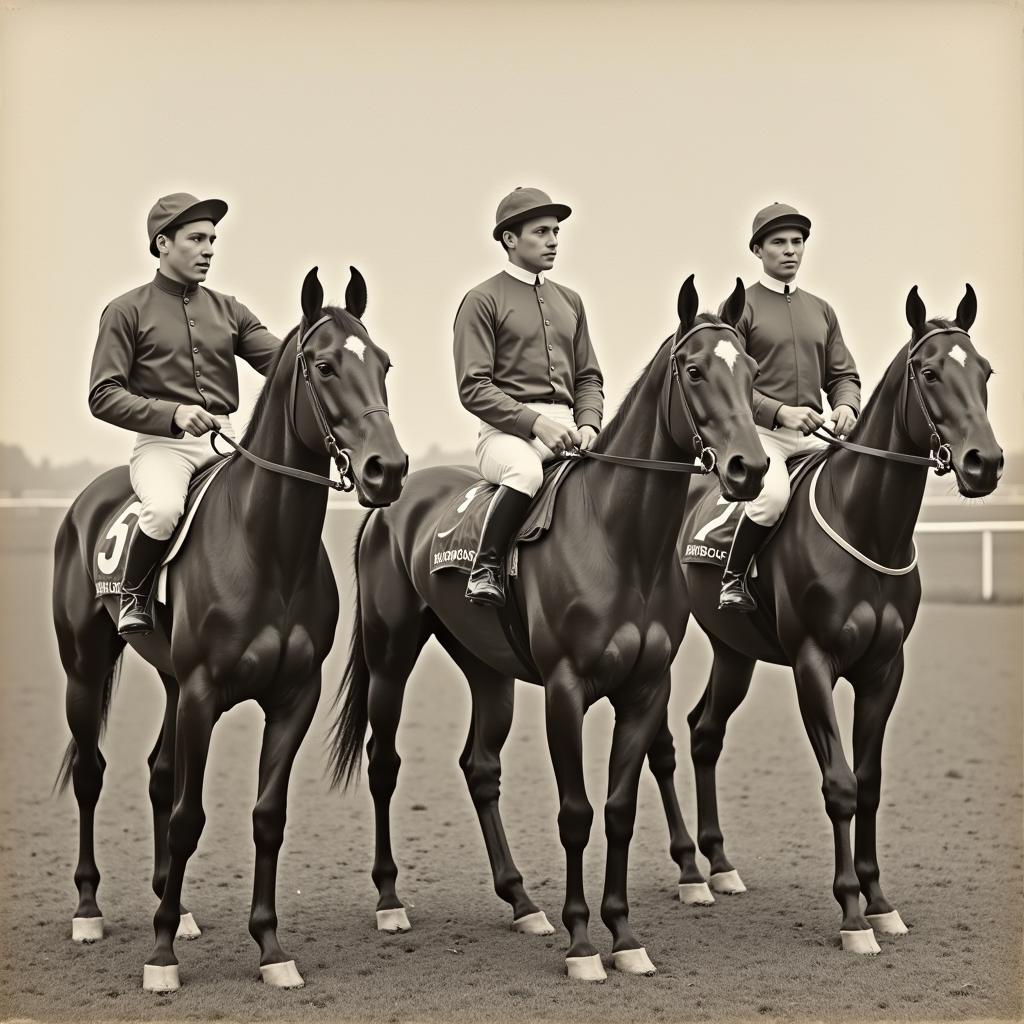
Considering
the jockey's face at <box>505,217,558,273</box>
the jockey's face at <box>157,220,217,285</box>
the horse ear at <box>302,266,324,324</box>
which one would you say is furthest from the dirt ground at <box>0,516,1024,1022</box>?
the jockey's face at <box>505,217,558,273</box>

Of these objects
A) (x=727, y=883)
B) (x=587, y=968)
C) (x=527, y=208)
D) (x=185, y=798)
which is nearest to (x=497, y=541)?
(x=527, y=208)

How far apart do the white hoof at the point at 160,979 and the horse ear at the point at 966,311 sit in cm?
401

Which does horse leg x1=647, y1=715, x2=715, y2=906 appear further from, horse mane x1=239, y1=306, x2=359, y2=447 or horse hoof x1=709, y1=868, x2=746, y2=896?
horse mane x1=239, y1=306, x2=359, y2=447

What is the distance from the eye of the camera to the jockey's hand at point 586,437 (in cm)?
582

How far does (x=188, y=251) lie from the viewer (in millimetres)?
5762

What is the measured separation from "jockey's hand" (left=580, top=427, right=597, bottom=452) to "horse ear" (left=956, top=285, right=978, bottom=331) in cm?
157

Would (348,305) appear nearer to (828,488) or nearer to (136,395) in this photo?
(136,395)

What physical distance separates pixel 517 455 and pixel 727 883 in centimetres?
253

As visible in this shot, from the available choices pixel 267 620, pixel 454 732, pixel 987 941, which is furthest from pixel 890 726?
pixel 267 620

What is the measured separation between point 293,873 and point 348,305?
134 inches

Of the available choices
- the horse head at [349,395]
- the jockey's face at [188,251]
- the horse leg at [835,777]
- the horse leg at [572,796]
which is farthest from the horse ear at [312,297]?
the horse leg at [835,777]

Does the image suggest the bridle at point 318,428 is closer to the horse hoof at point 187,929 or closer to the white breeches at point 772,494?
the white breeches at point 772,494

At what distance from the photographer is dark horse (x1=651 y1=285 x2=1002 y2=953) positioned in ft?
18.7

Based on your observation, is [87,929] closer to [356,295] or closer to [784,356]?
[356,295]
